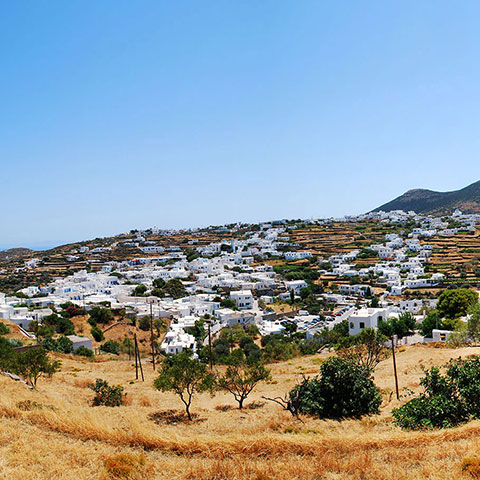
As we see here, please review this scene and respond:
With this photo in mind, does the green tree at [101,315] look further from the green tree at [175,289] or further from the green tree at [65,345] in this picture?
the green tree at [175,289]

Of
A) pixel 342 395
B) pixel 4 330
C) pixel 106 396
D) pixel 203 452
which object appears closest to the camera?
pixel 203 452

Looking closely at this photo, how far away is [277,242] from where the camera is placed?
9150 cm

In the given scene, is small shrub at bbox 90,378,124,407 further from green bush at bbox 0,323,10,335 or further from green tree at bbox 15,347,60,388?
green bush at bbox 0,323,10,335

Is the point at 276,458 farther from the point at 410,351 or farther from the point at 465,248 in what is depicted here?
the point at 465,248

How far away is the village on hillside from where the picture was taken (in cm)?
3331

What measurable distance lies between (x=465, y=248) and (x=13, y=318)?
6930cm

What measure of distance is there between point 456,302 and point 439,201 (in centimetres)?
13478

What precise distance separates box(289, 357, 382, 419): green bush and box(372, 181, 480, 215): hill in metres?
121

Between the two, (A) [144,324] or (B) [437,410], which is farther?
(A) [144,324]

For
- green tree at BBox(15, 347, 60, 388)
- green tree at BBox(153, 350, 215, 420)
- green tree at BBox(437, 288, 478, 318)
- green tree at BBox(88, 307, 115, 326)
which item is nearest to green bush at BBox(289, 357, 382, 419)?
green tree at BBox(153, 350, 215, 420)

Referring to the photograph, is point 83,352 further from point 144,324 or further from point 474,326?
point 474,326

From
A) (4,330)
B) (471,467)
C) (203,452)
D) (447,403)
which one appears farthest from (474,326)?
(4,330)

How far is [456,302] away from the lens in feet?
94.8

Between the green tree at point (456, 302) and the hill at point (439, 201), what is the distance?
99.2 metres
